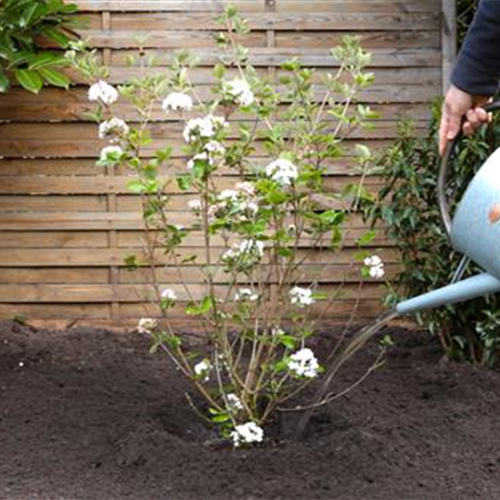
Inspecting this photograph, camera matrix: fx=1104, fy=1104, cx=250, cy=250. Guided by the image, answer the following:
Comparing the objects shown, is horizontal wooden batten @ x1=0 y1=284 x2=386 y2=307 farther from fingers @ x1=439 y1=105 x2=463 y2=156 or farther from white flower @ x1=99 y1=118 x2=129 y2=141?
fingers @ x1=439 y1=105 x2=463 y2=156

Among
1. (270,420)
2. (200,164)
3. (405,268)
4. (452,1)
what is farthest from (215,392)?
(452,1)

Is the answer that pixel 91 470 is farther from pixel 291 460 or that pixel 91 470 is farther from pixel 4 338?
pixel 4 338

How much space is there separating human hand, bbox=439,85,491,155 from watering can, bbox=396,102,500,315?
8 centimetres

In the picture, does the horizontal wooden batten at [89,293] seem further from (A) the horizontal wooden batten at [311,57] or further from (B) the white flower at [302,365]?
(B) the white flower at [302,365]

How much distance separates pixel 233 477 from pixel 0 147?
94.6 inches

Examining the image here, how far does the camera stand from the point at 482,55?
2525 millimetres

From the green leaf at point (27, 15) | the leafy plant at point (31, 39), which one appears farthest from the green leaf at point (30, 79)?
the green leaf at point (27, 15)

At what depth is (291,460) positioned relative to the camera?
339 centimetres

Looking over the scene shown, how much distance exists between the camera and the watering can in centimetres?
273

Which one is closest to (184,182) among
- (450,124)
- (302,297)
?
(302,297)

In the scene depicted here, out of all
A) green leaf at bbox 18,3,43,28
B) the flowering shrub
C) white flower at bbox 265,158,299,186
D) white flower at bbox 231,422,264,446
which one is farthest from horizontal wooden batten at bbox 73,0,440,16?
white flower at bbox 231,422,264,446

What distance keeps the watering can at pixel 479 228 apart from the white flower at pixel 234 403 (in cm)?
91

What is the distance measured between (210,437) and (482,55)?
1766mm

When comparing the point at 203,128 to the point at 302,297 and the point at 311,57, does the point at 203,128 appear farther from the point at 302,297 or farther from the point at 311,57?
the point at 311,57
